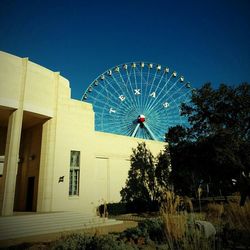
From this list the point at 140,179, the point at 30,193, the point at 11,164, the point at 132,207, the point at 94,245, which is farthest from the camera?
the point at 140,179

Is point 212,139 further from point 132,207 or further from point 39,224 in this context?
point 39,224

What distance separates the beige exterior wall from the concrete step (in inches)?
86.2

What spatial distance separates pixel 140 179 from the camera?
21141mm

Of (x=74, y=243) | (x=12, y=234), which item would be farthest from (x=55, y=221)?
(x=74, y=243)

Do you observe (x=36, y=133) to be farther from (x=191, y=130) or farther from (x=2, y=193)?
(x=191, y=130)

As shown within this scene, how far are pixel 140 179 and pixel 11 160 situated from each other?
36.9 feet

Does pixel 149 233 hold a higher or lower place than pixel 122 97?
lower

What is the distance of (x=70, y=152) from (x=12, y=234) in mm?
7400

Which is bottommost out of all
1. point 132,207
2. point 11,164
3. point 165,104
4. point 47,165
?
point 132,207

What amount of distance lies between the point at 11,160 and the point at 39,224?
4.45 meters

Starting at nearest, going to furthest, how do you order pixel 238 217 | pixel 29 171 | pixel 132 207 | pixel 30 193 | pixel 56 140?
pixel 238 217 → pixel 56 140 → pixel 30 193 → pixel 29 171 → pixel 132 207

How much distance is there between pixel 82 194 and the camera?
54.6 feet

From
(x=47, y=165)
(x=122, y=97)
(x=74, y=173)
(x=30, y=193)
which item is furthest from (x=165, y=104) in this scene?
(x=30, y=193)

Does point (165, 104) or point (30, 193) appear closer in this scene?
point (30, 193)
